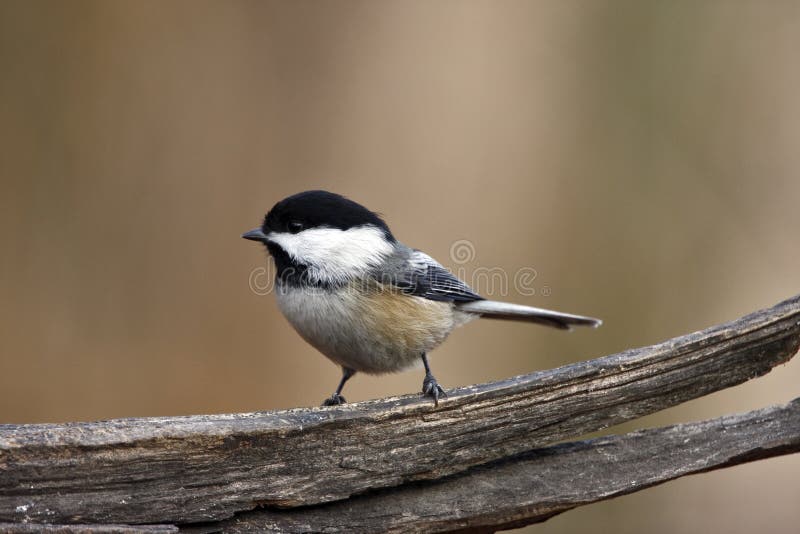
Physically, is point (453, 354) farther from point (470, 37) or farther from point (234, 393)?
point (470, 37)

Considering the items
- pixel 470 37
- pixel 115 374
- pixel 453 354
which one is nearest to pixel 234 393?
pixel 115 374

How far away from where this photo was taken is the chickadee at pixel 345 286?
2.24m

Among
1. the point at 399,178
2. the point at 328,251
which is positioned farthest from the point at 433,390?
the point at 399,178

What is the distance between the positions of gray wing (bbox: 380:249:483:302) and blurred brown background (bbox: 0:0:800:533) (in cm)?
65

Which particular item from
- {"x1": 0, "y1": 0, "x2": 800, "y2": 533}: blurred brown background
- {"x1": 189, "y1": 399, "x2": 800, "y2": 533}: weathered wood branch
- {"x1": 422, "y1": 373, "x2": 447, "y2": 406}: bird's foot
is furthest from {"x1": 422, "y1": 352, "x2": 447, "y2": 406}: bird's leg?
{"x1": 0, "y1": 0, "x2": 800, "y2": 533}: blurred brown background

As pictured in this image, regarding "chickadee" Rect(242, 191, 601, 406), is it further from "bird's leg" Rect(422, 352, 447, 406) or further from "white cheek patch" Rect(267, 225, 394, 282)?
"bird's leg" Rect(422, 352, 447, 406)

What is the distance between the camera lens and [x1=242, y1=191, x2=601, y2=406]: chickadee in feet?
7.34

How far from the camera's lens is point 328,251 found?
7.45 ft

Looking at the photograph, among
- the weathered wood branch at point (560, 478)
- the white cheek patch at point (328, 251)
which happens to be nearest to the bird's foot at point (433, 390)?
the weathered wood branch at point (560, 478)

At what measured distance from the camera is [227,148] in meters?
3.09

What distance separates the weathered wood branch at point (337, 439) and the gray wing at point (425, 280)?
0.64 meters

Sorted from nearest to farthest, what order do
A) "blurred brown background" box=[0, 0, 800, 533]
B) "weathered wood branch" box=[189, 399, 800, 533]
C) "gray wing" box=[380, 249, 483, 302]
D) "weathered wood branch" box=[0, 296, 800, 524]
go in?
1. "weathered wood branch" box=[0, 296, 800, 524]
2. "weathered wood branch" box=[189, 399, 800, 533]
3. "gray wing" box=[380, 249, 483, 302]
4. "blurred brown background" box=[0, 0, 800, 533]

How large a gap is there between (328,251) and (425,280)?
41cm

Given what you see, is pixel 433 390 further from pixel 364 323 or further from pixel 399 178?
pixel 399 178
